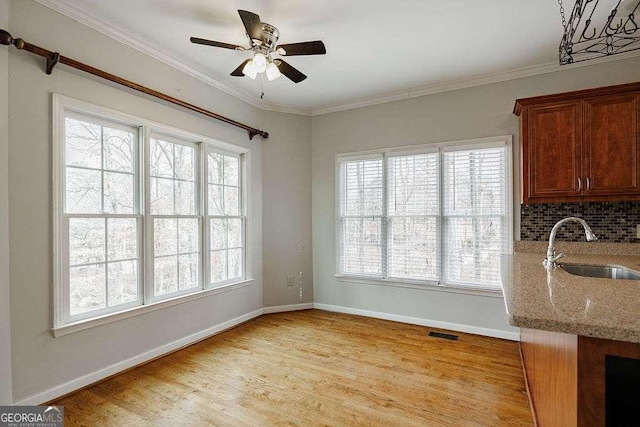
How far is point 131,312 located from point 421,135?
3.55 meters

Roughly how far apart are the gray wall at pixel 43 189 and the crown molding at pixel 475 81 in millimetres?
2362

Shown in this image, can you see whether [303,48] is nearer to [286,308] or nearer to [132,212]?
[132,212]

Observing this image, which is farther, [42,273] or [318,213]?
[318,213]

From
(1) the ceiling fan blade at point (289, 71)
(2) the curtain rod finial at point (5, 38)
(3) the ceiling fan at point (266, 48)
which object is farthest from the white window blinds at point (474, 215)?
(2) the curtain rod finial at point (5, 38)

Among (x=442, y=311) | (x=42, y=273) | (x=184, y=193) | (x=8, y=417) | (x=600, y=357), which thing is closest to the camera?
(x=600, y=357)

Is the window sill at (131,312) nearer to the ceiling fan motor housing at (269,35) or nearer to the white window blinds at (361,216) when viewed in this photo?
the white window blinds at (361,216)

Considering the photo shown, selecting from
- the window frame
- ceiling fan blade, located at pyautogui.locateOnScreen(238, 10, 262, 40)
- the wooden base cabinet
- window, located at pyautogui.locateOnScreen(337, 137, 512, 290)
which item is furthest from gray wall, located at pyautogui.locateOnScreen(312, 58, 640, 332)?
the wooden base cabinet

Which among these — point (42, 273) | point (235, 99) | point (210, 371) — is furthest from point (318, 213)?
point (42, 273)

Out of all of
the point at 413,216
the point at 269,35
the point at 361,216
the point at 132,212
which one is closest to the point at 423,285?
the point at 413,216

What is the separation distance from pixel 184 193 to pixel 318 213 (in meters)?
1.87

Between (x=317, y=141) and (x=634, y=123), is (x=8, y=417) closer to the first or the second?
(x=317, y=141)

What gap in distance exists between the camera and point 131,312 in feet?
9.03

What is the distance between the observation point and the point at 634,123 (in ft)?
8.72

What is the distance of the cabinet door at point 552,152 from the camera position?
9.32 feet
